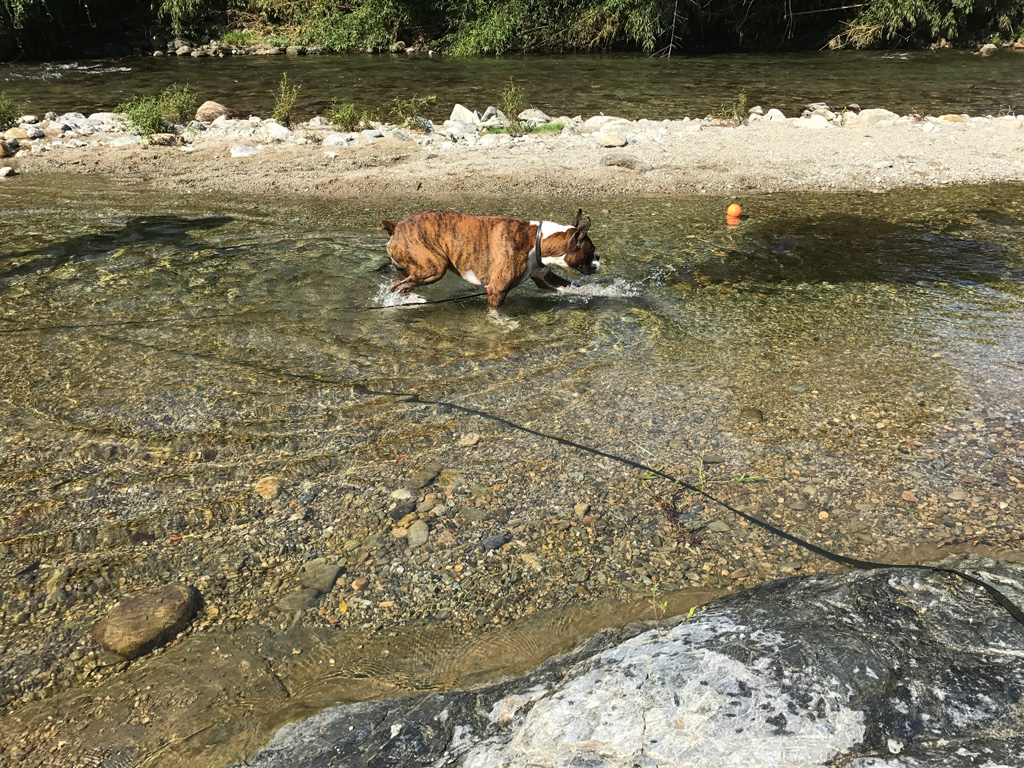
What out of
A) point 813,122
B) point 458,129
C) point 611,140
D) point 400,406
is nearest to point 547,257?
point 400,406

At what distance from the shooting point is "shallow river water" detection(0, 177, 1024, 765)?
141 inches

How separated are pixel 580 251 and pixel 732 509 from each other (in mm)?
3324

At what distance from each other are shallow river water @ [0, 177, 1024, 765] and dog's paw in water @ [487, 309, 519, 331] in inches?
3.8

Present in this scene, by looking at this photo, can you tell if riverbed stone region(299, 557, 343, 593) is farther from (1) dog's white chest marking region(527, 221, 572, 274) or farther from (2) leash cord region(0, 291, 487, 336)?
(1) dog's white chest marking region(527, 221, 572, 274)

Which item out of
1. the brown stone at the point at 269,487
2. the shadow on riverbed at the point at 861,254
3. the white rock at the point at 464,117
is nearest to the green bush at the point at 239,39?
the white rock at the point at 464,117

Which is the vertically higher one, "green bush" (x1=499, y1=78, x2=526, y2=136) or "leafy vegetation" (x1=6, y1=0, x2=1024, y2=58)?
"leafy vegetation" (x1=6, y1=0, x2=1024, y2=58)

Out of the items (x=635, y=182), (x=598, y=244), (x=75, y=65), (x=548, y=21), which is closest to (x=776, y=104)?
(x=635, y=182)

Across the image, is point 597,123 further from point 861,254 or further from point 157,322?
point 157,322

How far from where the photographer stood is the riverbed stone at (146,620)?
11.2ft

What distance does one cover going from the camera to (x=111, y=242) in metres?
8.96

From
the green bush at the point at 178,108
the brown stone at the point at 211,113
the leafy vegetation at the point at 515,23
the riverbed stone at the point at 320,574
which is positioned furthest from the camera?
the leafy vegetation at the point at 515,23

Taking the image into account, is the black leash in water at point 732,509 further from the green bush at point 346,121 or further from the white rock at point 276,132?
the green bush at point 346,121

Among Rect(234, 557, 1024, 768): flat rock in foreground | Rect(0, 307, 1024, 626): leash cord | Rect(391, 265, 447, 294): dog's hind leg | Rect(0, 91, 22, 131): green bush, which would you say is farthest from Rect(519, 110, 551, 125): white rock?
Rect(234, 557, 1024, 768): flat rock in foreground

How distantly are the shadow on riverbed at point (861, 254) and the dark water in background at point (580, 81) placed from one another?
9588mm
